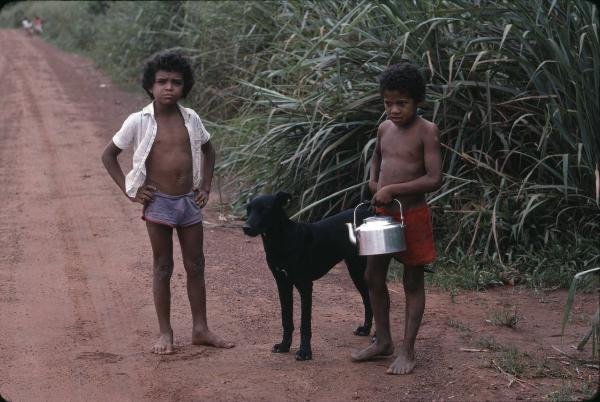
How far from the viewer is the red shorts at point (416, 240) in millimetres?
4230

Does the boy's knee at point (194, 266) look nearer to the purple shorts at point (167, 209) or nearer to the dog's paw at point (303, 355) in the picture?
the purple shorts at point (167, 209)

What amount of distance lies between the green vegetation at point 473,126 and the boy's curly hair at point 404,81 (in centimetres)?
190

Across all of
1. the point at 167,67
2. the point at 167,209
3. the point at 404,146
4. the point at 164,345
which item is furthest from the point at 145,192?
the point at 404,146

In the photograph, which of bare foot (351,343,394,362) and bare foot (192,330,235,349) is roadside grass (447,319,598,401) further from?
bare foot (192,330,235,349)

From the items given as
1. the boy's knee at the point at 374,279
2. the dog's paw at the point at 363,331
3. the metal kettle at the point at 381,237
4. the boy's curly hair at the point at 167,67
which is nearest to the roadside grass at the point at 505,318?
the dog's paw at the point at 363,331

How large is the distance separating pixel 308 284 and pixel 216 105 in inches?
289

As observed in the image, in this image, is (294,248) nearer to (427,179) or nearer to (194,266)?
(194,266)

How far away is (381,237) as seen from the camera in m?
4.03

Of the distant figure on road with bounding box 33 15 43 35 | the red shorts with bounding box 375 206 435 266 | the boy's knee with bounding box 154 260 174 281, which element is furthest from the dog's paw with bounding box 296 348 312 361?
the distant figure on road with bounding box 33 15 43 35

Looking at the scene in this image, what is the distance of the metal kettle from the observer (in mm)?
4031

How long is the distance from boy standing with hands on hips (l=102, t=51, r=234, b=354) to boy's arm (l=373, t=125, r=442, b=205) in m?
1.08

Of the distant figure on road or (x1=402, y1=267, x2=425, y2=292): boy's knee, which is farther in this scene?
the distant figure on road

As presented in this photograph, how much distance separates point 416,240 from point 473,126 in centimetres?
256

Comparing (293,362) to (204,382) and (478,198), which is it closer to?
(204,382)
